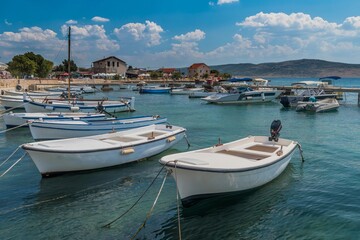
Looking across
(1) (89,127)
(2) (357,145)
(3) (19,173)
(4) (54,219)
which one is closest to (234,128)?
(2) (357,145)

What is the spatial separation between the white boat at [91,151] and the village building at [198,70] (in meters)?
114

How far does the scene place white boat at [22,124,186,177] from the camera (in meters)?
12.6

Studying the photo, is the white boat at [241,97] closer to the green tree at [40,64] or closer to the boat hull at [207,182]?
the boat hull at [207,182]

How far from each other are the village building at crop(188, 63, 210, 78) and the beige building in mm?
26367

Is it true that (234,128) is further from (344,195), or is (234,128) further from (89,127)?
(344,195)

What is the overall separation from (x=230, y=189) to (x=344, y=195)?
14.6 feet

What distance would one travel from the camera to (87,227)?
354 inches

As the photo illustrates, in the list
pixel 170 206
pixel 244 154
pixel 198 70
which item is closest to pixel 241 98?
pixel 244 154

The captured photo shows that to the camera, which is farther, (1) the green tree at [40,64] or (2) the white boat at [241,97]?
(1) the green tree at [40,64]

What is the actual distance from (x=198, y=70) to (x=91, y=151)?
395 ft

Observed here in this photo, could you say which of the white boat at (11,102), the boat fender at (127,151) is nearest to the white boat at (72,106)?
the white boat at (11,102)

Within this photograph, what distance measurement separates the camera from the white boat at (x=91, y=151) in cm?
1255

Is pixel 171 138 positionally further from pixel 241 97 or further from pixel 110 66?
pixel 110 66

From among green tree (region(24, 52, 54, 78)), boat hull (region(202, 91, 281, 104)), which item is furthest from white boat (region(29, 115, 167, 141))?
green tree (region(24, 52, 54, 78))
